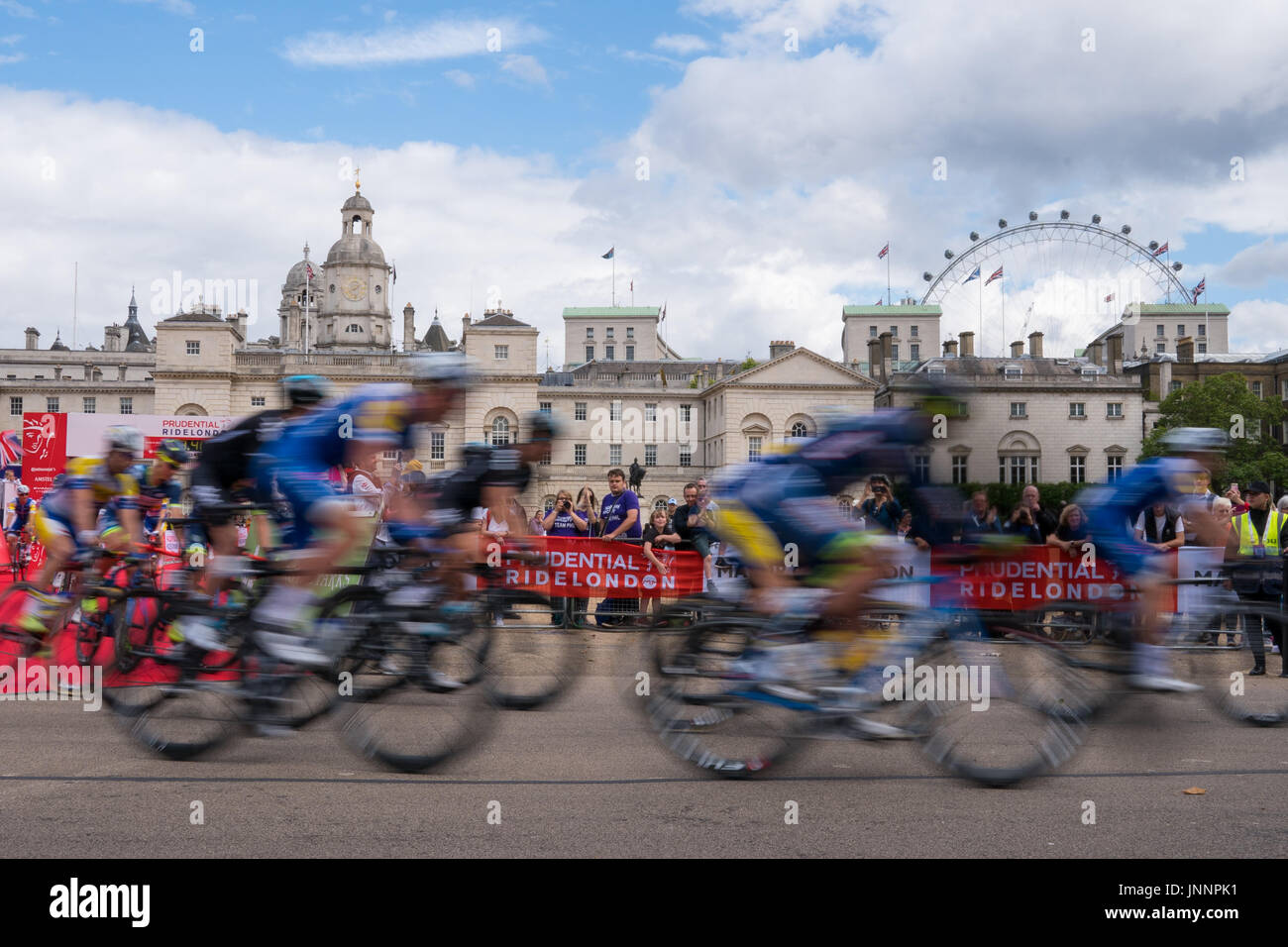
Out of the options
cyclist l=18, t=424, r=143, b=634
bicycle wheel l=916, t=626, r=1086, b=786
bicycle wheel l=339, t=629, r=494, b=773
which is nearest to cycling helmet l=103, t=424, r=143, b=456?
cyclist l=18, t=424, r=143, b=634

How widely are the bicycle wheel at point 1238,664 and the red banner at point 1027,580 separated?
722 mm

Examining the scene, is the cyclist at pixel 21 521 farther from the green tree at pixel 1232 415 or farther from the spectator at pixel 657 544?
the green tree at pixel 1232 415

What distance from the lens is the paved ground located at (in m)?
4.85

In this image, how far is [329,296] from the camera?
Answer: 117000 mm

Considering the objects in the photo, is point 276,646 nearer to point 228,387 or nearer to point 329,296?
point 228,387

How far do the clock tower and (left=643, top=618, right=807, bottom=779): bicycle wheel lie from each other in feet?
374

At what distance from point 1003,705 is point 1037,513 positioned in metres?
8.31

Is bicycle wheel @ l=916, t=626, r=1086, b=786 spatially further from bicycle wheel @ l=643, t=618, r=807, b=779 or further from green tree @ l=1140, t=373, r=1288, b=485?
green tree @ l=1140, t=373, r=1288, b=485

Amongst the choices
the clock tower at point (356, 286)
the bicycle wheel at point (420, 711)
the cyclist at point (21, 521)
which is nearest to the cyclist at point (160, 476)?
the bicycle wheel at point (420, 711)

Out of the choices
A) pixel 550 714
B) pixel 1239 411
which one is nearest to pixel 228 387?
pixel 1239 411

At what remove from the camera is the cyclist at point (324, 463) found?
6.44 meters

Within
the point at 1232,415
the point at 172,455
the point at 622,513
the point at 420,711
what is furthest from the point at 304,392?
the point at 1232,415

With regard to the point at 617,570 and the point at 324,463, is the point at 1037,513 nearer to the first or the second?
the point at 617,570
